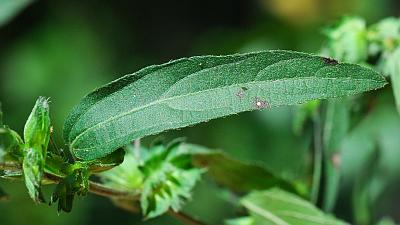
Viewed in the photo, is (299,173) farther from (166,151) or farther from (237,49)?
(237,49)

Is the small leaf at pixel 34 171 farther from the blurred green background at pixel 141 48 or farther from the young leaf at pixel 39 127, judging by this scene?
the blurred green background at pixel 141 48

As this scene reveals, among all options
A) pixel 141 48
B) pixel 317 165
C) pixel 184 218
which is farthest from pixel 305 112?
pixel 141 48

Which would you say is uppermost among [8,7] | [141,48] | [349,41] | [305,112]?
[141,48]

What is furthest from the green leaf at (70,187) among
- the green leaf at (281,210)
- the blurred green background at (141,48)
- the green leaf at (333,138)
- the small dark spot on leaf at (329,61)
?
the blurred green background at (141,48)

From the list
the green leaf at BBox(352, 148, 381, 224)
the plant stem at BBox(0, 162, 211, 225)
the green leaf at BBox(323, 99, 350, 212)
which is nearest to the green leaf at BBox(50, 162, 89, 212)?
the plant stem at BBox(0, 162, 211, 225)

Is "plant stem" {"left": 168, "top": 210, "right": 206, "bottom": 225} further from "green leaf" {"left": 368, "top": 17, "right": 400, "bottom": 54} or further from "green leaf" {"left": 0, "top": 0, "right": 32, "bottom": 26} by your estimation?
"green leaf" {"left": 0, "top": 0, "right": 32, "bottom": 26}

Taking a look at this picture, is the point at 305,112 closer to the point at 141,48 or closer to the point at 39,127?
the point at 39,127
